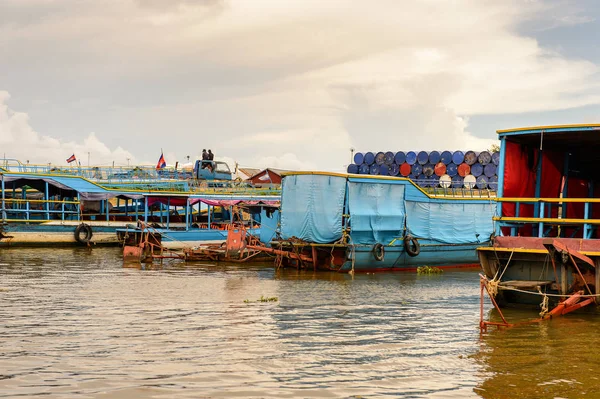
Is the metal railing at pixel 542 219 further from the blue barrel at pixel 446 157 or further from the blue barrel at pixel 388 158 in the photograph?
the blue barrel at pixel 388 158

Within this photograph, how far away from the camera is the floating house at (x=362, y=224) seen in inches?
855

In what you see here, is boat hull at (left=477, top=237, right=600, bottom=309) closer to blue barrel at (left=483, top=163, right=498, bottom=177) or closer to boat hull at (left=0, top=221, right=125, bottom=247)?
blue barrel at (left=483, top=163, right=498, bottom=177)

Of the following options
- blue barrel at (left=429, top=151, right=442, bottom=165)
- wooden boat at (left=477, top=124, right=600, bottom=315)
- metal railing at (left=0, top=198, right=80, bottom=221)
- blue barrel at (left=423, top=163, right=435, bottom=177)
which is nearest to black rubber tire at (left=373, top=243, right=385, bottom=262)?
wooden boat at (left=477, top=124, right=600, bottom=315)

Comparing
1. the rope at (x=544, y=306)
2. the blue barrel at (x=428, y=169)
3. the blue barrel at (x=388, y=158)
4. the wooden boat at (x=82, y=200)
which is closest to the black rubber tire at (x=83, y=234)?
the wooden boat at (x=82, y=200)

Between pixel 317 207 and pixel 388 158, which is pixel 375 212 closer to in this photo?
pixel 317 207

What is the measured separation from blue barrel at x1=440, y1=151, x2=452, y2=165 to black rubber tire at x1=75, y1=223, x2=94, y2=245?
1845cm

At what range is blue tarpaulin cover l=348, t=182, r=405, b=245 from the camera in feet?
71.8

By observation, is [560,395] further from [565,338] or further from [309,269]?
[309,269]

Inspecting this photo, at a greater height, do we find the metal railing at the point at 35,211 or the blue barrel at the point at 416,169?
the blue barrel at the point at 416,169

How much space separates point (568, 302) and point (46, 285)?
40.2 feet

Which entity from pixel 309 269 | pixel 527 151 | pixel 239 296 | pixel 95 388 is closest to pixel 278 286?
pixel 239 296

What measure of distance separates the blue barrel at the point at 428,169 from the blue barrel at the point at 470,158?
2.06 meters

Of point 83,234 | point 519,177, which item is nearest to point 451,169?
point 83,234

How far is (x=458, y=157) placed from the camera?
36.7 m
